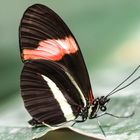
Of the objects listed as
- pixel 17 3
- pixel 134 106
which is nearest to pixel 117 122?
pixel 134 106

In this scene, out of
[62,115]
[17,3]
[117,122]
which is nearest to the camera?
[117,122]

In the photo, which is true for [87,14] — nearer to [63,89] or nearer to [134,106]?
[63,89]

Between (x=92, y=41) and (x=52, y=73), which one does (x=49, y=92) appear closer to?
(x=52, y=73)

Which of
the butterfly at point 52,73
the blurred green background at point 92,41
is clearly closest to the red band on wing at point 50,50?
the butterfly at point 52,73

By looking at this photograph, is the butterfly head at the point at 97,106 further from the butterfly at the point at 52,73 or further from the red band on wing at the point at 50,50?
the red band on wing at the point at 50,50

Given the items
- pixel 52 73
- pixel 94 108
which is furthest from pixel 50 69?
pixel 94 108

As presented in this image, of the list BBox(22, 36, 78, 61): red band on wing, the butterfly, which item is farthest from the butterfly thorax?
BBox(22, 36, 78, 61): red band on wing

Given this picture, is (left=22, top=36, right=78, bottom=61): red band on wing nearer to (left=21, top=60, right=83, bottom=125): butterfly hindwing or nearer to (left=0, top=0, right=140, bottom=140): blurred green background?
(left=21, top=60, right=83, bottom=125): butterfly hindwing
